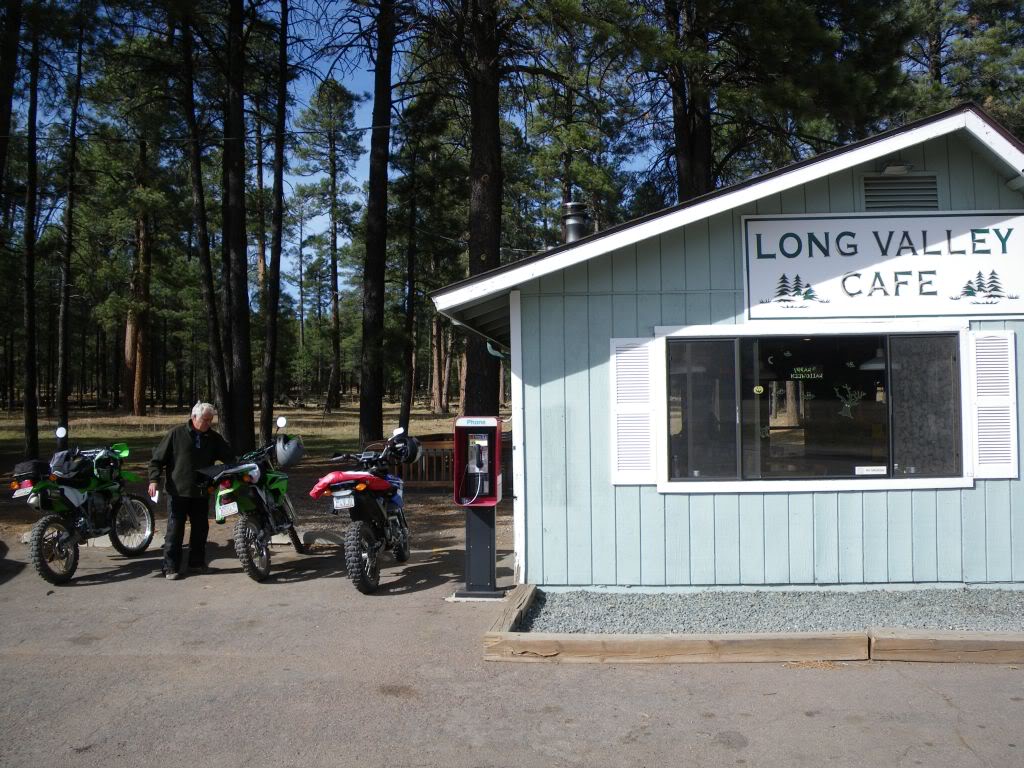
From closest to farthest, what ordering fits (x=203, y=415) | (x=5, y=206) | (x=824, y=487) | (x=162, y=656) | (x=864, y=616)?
1. (x=162, y=656)
2. (x=864, y=616)
3. (x=824, y=487)
4. (x=203, y=415)
5. (x=5, y=206)

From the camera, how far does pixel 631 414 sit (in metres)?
6.95

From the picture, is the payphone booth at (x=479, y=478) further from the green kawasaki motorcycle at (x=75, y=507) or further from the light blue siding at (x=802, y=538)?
the green kawasaki motorcycle at (x=75, y=507)

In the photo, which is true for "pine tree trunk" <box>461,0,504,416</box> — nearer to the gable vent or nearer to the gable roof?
the gable roof

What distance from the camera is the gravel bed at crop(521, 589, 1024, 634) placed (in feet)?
19.5

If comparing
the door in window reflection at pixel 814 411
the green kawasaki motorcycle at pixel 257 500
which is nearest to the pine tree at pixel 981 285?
the door in window reflection at pixel 814 411

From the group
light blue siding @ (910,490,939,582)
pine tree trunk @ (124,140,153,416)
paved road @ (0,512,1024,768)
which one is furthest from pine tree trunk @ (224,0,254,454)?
pine tree trunk @ (124,140,153,416)

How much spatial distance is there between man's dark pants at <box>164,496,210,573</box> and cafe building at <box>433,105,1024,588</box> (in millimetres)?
3237

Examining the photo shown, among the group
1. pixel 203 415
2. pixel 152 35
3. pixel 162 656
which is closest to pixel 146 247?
pixel 152 35

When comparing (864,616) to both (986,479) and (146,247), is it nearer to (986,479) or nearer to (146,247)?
(986,479)

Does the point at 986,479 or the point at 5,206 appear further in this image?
the point at 5,206

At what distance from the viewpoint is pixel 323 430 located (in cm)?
3161

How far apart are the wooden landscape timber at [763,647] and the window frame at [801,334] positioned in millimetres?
1543

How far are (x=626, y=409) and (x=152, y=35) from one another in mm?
14416

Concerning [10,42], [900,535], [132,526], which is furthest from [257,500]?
[10,42]
